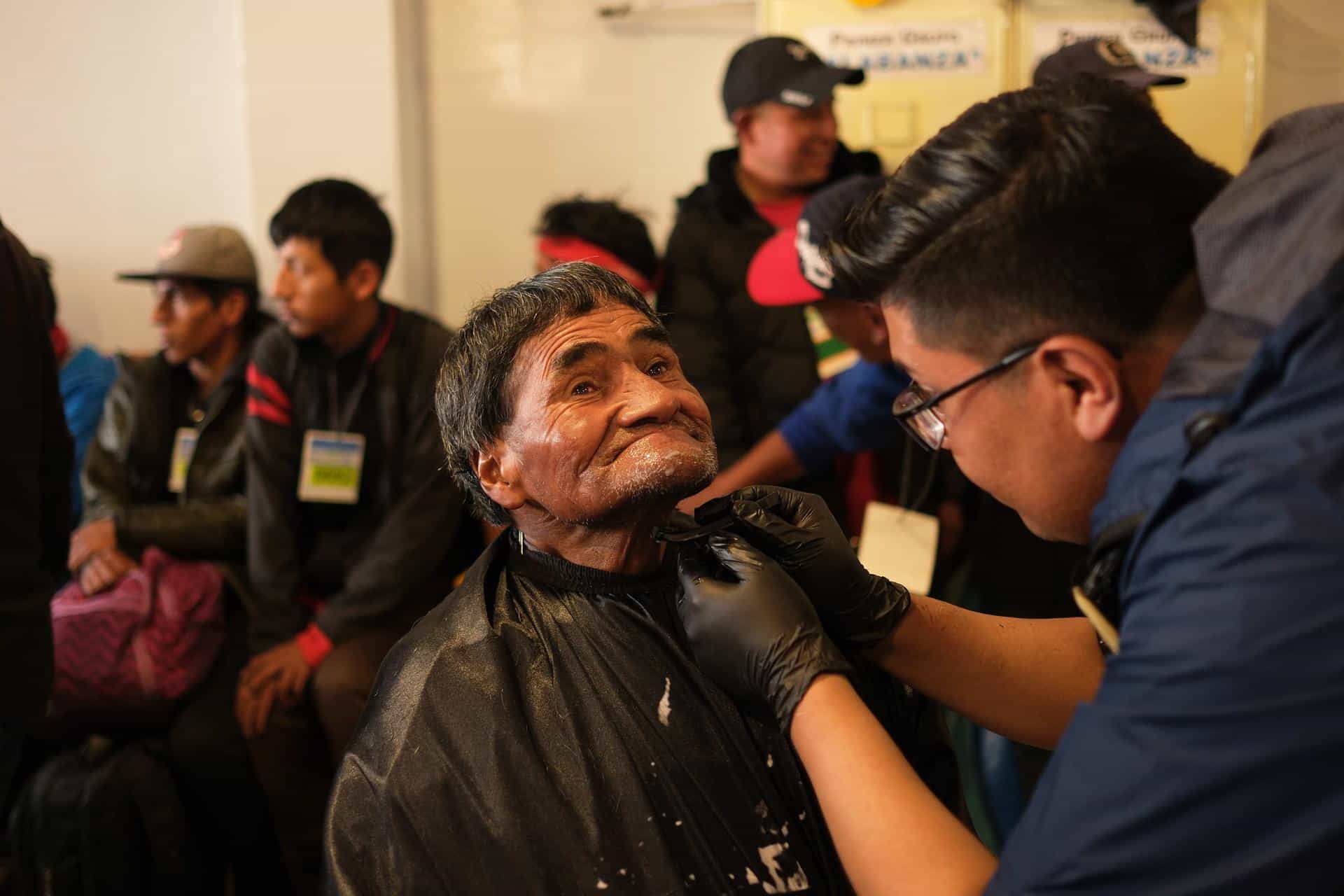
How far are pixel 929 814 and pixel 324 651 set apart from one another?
2037 millimetres

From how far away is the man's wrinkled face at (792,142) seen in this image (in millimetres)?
2967

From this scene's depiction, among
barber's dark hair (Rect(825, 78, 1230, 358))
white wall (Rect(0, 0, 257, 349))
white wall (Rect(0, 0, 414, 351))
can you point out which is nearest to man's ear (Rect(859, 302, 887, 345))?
barber's dark hair (Rect(825, 78, 1230, 358))

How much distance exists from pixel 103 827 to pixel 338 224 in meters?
1.57

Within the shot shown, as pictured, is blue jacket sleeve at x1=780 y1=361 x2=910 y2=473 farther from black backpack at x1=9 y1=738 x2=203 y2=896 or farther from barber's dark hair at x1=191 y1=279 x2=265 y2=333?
barber's dark hair at x1=191 y1=279 x2=265 y2=333

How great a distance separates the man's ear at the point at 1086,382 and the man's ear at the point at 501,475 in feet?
2.65

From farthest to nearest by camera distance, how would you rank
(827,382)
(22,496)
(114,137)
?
(114,137), (827,382), (22,496)

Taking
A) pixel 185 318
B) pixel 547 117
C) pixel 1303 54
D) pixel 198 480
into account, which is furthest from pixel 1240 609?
pixel 547 117

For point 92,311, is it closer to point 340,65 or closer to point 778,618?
point 340,65

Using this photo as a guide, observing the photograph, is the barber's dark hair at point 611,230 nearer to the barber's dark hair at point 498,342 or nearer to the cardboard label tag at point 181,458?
the cardboard label tag at point 181,458

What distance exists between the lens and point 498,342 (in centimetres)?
164

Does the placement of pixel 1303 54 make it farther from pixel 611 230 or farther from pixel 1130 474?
pixel 1130 474

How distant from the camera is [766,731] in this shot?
1.50 metres

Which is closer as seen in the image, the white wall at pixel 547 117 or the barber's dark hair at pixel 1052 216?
the barber's dark hair at pixel 1052 216

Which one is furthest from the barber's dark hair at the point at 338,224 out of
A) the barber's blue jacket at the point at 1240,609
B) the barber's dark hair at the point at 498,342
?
the barber's blue jacket at the point at 1240,609
